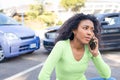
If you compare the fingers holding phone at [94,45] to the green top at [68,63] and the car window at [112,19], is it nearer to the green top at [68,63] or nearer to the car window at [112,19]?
the green top at [68,63]

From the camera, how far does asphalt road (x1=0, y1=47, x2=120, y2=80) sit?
6.97 meters

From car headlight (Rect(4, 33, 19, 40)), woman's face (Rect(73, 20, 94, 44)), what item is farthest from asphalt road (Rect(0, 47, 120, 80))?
woman's face (Rect(73, 20, 94, 44))

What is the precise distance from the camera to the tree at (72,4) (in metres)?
36.5

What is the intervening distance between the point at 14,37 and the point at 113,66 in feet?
9.24

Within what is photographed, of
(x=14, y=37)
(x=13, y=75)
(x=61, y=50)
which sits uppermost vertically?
(x=61, y=50)

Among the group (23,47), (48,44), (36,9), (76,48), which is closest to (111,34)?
(48,44)

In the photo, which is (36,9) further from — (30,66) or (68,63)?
(68,63)

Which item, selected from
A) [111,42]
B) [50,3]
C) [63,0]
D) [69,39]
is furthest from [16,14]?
[69,39]

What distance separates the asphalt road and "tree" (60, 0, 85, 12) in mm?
26367

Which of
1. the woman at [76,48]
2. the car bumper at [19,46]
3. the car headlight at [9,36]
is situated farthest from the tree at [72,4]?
the woman at [76,48]

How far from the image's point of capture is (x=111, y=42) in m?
9.84

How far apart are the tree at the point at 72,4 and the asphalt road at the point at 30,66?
26.4 m

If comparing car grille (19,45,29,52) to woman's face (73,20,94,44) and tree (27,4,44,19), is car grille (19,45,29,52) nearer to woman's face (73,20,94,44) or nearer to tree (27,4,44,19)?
woman's face (73,20,94,44)

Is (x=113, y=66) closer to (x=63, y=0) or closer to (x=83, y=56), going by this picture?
(x=83, y=56)
